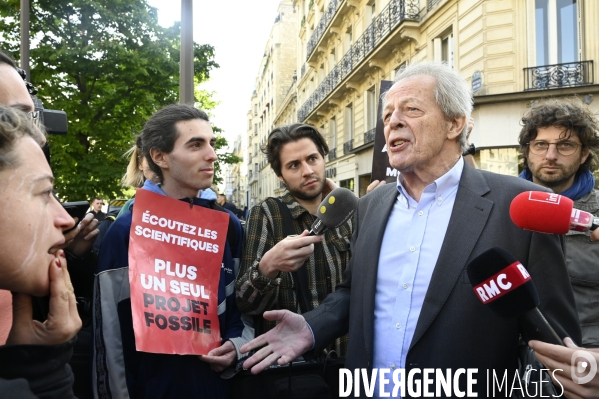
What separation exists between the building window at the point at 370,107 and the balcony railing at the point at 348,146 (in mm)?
2081

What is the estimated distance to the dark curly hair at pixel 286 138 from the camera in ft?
9.87

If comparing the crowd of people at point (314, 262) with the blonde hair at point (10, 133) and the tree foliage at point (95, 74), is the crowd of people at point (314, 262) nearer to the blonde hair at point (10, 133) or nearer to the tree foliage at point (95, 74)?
the blonde hair at point (10, 133)

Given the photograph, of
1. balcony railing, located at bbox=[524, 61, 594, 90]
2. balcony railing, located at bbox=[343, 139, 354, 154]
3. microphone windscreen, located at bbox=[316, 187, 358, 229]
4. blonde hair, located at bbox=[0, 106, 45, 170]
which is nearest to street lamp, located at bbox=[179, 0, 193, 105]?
microphone windscreen, located at bbox=[316, 187, 358, 229]

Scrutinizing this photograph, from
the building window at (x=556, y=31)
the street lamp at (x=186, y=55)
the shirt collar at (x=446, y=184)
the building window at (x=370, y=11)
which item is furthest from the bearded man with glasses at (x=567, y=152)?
the building window at (x=370, y=11)

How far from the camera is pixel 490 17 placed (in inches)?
502

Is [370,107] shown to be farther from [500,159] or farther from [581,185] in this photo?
[581,185]

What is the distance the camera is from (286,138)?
3.01 metres

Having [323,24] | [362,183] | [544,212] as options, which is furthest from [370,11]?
[544,212]

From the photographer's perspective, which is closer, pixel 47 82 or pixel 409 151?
pixel 409 151

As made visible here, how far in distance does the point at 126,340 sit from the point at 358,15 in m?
22.5

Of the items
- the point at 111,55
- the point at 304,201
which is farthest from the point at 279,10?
the point at 304,201

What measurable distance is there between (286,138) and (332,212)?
844 mm

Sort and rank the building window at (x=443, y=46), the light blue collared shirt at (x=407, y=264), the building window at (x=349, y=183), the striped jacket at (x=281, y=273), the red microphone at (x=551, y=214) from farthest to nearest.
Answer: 1. the building window at (x=349, y=183)
2. the building window at (x=443, y=46)
3. the striped jacket at (x=281, y=273)
4. the light blue collared shirt at (x=407, y=264)
5. the red microphone at (x=551, y=214)

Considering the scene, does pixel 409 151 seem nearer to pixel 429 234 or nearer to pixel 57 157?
pixel 429 234
